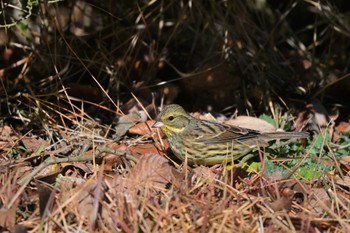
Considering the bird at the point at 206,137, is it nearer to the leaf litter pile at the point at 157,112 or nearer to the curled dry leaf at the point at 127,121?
the leaf litter pile at the point at 157,112

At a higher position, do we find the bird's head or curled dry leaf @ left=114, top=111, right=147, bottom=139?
the bird's head

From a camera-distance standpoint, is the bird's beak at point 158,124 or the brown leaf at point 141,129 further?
the brown leaf at point 141,129

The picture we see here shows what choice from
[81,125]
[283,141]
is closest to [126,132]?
[81,125]

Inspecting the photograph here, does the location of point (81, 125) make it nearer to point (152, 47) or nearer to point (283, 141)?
point (152, 47)

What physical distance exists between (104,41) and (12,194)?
245cm

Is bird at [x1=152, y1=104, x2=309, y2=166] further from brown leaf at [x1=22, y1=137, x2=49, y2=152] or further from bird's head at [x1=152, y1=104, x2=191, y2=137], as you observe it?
brown leaf at [x1=22, y1=137, x2=49, y2=152]

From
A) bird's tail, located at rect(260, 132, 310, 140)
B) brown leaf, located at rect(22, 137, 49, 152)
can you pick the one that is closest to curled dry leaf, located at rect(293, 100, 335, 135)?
bird's tail, located at rect(260, 132, 310, 140)

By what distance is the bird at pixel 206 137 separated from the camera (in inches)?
195

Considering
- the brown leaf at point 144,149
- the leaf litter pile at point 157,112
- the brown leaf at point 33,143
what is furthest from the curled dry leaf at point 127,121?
the brown leaf at point 33,143

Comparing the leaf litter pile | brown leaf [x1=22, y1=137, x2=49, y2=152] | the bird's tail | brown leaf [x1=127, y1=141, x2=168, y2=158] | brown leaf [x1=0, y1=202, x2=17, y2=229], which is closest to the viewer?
brown leaf [x1=0, y1=202, x2=17, y2=229]

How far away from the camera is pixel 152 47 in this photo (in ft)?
19.1

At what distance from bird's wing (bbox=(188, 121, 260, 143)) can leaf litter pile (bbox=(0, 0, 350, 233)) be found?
0.59 feet

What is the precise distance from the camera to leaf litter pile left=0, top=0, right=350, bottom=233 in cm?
360

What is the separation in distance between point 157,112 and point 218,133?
0.68 m
